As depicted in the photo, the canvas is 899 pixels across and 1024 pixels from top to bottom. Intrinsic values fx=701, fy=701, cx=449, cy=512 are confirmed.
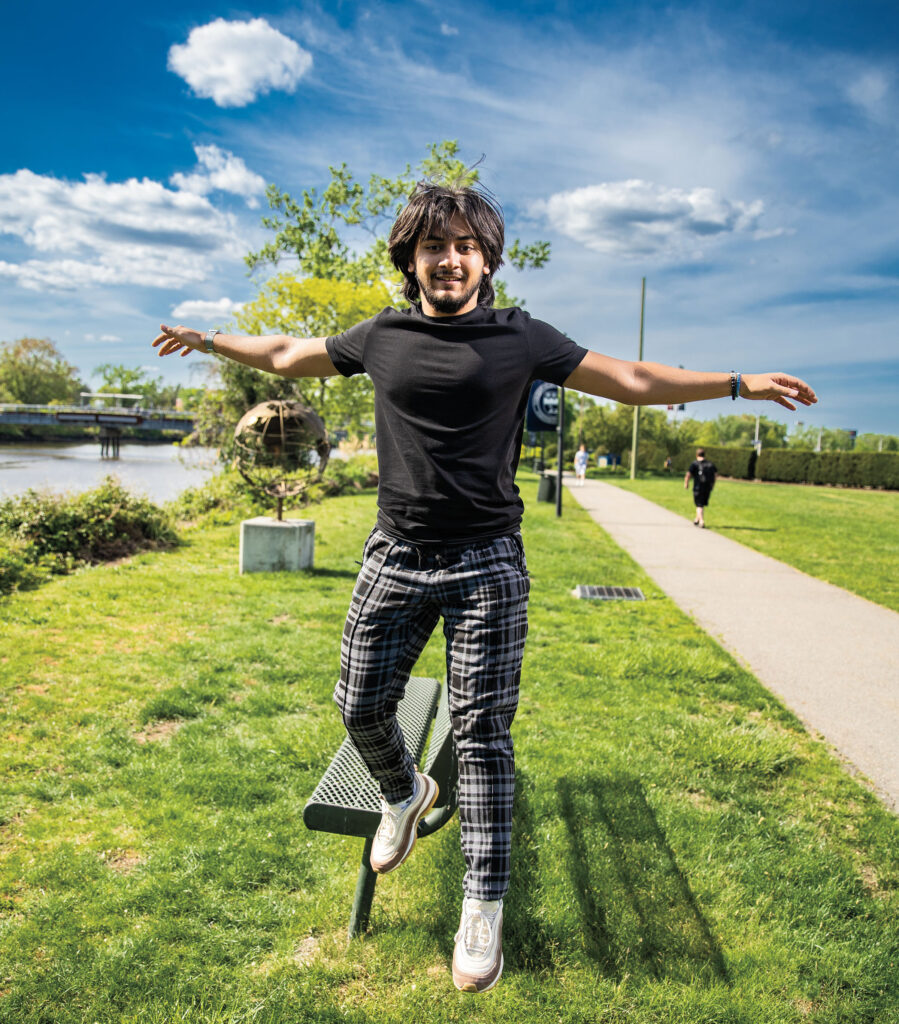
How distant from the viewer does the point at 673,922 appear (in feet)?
8.29

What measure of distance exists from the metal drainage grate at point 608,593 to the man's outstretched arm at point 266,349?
5.90 metres

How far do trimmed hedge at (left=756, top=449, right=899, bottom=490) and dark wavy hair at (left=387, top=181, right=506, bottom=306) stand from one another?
40.1 metres

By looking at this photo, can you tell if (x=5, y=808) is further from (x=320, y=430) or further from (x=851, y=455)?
(x=851, y=455)

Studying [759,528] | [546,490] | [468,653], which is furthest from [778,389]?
[546,490]

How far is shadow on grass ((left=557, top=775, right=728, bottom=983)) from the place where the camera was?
235 cm

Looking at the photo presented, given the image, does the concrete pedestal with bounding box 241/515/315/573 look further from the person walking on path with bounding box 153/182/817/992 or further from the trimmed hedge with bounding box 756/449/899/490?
the trimmed hedge with bounding box 756/449/899/490

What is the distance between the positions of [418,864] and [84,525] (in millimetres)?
8194

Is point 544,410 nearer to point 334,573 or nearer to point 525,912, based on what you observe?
point 334,573

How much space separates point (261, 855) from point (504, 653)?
163 cm

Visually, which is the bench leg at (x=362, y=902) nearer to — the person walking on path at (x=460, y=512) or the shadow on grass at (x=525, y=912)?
the person walking on path at (x=460, y=512)

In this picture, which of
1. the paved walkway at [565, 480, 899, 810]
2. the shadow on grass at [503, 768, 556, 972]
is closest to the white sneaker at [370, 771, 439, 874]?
the shadow on grass at [503, 768, 556, 972]

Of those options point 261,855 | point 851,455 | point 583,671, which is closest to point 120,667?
point 261,855

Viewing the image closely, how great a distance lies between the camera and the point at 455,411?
2.00 meters

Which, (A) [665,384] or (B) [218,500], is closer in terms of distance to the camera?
(A) [665,384]
